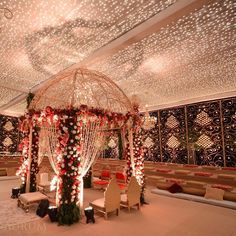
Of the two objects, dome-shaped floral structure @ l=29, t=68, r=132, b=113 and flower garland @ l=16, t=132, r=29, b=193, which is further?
flower garland @ l=16, t=132, r=29, b=193

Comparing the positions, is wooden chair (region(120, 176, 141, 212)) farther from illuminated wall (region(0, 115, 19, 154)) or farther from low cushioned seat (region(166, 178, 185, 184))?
illuminated wall (region(0, 115, 19, 154))

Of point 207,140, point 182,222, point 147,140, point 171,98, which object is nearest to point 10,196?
point 182,222

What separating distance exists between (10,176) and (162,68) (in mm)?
11612

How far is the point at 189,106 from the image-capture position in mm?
10102

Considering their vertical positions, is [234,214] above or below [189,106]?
below

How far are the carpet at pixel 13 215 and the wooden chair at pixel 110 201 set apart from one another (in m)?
1.72

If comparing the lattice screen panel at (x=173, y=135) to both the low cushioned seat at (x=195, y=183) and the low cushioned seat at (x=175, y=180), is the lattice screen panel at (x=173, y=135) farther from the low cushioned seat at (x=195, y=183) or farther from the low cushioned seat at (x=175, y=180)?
the low cushioned seat at (x=195, y=183)

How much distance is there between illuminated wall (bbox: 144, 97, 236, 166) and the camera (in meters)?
8.81

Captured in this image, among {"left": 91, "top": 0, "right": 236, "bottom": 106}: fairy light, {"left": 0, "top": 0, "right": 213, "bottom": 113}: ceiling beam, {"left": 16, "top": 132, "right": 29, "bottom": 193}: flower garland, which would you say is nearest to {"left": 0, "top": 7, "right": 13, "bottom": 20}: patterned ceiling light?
{"left": 0, "top": 0, "right": 213, "bottom": 113}: ceiling beam

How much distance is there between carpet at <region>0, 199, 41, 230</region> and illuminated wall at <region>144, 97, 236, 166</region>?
687 cm

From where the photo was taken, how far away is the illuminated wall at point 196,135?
8.81m

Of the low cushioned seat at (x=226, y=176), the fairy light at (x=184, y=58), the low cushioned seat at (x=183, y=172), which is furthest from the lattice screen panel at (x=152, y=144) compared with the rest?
the low cushioned seat at (x=226, y=176)

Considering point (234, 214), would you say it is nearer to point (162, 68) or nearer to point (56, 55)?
point (162, 68)

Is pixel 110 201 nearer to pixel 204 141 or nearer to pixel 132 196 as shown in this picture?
pixel 132 196
